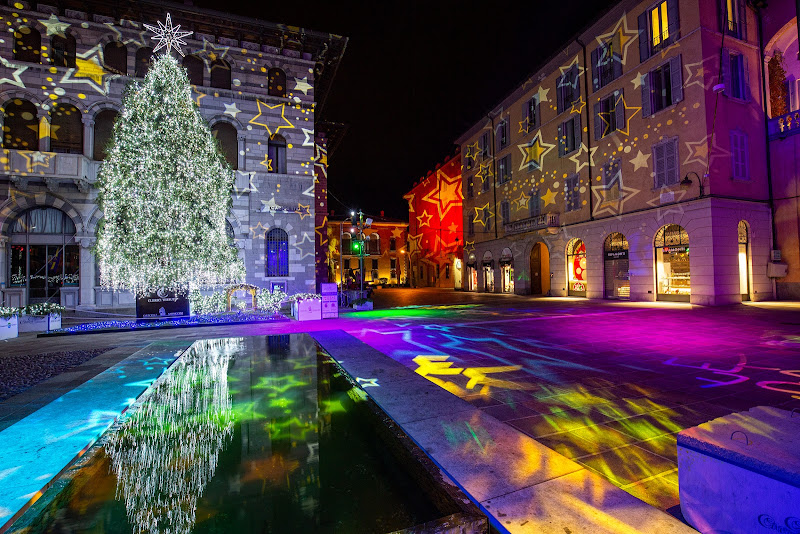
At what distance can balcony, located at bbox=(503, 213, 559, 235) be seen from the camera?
24078mm

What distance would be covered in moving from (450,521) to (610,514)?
0.94 metres

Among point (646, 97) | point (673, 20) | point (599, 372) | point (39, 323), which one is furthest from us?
point (646, 97)

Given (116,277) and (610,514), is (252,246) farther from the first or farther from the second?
(610,514)

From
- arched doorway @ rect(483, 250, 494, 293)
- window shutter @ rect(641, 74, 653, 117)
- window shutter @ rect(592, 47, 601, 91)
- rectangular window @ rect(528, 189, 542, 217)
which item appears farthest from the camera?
arched doorway @ rect(483, 250, 494, 293)

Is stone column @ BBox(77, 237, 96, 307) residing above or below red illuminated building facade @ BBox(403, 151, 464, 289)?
below

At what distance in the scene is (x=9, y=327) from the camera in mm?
9836

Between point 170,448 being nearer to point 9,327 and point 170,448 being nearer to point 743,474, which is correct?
point 743,474

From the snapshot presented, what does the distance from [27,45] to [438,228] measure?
35.4m

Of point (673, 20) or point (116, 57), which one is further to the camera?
point (116, 57)

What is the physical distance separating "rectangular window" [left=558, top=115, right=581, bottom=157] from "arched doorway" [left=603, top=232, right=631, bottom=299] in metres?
6.50

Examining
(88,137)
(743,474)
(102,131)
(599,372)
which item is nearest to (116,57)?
(102,131)

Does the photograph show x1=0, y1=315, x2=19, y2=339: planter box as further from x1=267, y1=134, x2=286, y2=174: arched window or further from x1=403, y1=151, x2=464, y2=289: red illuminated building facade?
x1=403, y1=151, x2=464, y2=289: red illuminated building facade

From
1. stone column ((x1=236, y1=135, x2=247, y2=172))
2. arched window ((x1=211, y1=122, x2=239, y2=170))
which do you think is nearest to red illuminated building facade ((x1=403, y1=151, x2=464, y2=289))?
stone column ((x1=236, y1=135, x2=247, y2=172))

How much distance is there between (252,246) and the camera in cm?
1859
